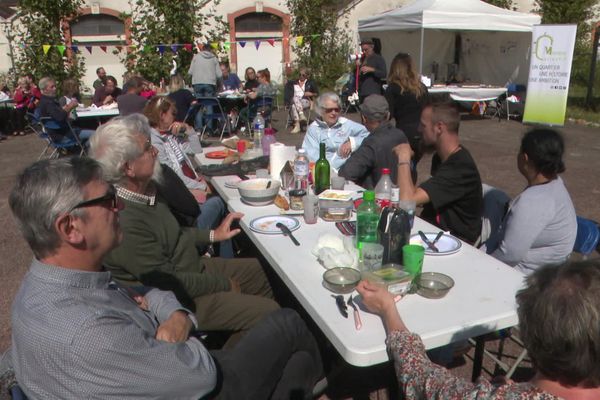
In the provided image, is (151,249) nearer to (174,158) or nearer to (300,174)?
(300,174)

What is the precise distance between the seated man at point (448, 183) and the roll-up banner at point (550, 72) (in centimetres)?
757

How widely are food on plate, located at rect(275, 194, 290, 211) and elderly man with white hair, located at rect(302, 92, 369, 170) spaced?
1.34 m

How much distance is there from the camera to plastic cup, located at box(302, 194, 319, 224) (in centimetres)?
254

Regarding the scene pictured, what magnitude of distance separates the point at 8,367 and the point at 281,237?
126 centimetres

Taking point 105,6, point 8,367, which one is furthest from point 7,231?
point 105,6

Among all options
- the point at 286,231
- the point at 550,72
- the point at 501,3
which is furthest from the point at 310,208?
the point at 501,3

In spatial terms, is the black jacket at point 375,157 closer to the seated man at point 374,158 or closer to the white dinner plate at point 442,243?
the seated man at point 374,158

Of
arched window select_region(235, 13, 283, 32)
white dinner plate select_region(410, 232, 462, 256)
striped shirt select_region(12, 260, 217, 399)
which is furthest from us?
arched window select_region(235, 13, 283, 32)

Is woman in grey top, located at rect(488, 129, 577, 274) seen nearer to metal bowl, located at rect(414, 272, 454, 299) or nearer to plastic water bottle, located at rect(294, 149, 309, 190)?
metal bowl, located at rect(414, 272, 454, 299)

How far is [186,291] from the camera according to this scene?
2213 mm

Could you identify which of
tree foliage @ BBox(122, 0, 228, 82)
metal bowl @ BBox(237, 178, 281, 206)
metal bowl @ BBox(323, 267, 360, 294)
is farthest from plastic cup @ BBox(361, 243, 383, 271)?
tree foliage @ BBox(122, 0, 228, 82)

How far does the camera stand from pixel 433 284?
180 centimetres

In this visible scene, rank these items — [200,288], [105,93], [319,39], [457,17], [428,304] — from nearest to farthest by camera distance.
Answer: [428,304] → [200,288] → [105,93] → [457,17] → [319,39]

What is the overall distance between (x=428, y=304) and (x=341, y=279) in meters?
0.33
